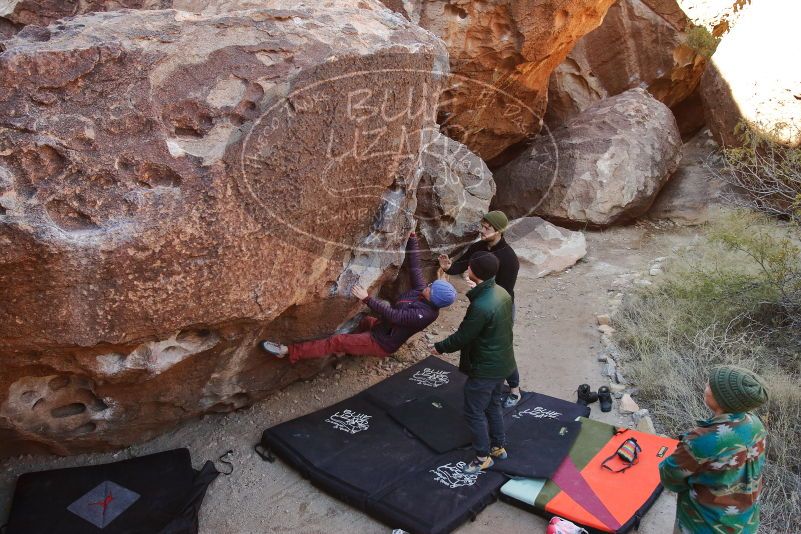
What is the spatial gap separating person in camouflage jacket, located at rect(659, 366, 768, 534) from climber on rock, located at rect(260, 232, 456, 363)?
1640mm

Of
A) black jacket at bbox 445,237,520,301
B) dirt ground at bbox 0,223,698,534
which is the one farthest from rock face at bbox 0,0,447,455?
black jacket at bbox 445,237,520,301

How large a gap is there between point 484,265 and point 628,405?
162cm

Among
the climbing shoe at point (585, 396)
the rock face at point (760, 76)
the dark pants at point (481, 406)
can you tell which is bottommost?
the climbing shoe at point (585, 396)

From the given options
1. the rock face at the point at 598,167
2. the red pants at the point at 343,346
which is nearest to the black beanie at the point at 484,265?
the red pants at the point at 343,346

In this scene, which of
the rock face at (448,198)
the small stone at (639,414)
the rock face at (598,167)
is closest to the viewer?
the small stone at (639,414)

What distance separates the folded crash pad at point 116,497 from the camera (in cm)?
325

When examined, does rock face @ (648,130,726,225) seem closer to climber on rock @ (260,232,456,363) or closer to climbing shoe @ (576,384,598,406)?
climbing shoe @ (576,384,598,406)

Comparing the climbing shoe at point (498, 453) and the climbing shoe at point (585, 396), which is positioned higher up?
the climbing shoe at point (498, 453)

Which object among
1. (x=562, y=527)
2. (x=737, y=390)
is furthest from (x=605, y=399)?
(x=737, y=390)

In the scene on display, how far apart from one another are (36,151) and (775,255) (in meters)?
4.91

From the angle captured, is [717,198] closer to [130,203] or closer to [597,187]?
[597,187]

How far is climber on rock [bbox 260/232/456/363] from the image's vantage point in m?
3.86

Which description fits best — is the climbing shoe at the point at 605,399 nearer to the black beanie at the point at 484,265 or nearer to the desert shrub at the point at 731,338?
the desert shrub at the point at 731,338

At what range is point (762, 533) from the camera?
3.25m
